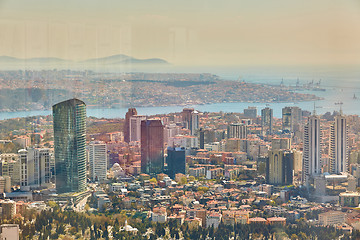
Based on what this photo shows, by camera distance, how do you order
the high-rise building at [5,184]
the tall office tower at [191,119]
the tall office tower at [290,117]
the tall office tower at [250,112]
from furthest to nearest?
the tall office tower at [250,112] < the tall office tower at [191,119] < the tall office tower at [290,117] < the high-rise building at [5,184]

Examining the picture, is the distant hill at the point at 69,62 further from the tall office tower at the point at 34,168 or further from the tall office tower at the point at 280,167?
the tall office tower at the point at 280,167

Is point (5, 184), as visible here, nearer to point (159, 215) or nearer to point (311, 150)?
point (159, 215)

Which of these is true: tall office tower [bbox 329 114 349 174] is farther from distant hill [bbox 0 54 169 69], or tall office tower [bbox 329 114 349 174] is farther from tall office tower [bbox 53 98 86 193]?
tall office tower [bbox 53 98 86 193]

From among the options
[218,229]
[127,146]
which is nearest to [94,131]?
[127,146]

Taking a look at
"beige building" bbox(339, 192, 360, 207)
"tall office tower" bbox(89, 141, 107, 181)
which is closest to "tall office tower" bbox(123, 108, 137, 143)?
"tall office tower" bbox(89, 141, 107, 181)

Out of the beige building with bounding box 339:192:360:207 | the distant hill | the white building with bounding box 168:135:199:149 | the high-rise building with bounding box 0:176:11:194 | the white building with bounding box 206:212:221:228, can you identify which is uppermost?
the distant hill

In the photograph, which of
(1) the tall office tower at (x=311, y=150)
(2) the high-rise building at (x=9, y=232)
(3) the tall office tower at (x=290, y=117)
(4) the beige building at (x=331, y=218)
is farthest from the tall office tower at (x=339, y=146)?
(2) the high-rise building at (x=9, y=232)

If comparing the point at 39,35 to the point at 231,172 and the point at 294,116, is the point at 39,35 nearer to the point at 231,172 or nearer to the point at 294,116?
the point at 231,172

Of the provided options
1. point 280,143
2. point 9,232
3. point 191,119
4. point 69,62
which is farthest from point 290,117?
point 9,232
